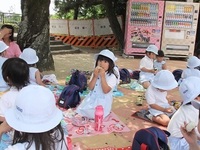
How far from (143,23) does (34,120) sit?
322 inches

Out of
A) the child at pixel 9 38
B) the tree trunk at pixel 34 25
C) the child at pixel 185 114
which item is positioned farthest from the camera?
the tree trunk at pixel 34 25

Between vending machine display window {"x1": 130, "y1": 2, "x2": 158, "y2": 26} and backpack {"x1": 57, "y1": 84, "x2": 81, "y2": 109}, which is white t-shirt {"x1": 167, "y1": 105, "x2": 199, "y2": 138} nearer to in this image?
backpack {"x1": 57, "y1": 84, "x2": 81, "y2": 109}

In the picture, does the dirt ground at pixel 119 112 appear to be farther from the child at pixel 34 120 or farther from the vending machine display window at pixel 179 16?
the vending machine display window at pixel 179 16

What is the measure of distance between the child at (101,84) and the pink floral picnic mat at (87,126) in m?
0.11

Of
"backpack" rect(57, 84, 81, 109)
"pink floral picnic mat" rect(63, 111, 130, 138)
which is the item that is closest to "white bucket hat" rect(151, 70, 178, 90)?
"pink floral picnic mat" rect(63, 111, 130, 138)

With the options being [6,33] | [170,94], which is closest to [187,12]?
[170,94]

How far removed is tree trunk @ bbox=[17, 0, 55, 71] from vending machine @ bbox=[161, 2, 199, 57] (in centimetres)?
445

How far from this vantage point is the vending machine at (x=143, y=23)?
364 inches

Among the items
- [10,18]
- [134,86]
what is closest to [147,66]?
[134,86]

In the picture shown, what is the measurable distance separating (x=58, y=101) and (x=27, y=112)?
110 inches

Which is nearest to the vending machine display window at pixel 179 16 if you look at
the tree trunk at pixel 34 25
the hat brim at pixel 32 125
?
the tree trunk at pixel 34 25

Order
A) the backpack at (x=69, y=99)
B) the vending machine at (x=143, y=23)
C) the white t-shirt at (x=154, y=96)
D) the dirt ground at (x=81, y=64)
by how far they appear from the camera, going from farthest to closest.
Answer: the vending machine at (x=143, y=23), the dirt ground at (x=81, y=64), the backpack at (x=69, y=99), the white t-shirt at (x=154, y=96)

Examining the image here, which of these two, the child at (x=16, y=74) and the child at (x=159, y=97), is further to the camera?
the child at (x=159, y=97)

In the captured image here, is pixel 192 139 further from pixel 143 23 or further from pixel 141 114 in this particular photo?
pixel 143 23
